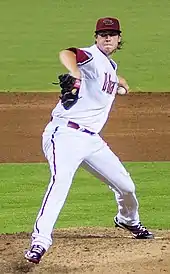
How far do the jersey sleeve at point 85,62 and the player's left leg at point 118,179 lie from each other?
0.61 metres

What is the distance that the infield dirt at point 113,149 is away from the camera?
19.5 ft

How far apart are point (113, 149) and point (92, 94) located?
5.46 meters

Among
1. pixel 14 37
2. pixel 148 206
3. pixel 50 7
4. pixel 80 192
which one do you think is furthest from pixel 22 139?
pixel 50 7

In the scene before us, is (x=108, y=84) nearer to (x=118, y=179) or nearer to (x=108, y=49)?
(x=108, y=49)

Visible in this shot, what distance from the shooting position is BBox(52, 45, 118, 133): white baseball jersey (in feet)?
19.9

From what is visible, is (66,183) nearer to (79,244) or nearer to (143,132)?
(79,244)

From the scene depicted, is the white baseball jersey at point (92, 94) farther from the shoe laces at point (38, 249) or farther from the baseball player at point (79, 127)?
the shoe laces at point (38, 249)

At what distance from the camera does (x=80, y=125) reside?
241 inches

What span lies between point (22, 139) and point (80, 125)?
618 cm

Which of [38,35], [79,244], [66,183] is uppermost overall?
[66,183]

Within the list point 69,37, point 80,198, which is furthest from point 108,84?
point 69,37

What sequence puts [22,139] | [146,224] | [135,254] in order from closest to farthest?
[135,254] < [146,224] < [22,139]

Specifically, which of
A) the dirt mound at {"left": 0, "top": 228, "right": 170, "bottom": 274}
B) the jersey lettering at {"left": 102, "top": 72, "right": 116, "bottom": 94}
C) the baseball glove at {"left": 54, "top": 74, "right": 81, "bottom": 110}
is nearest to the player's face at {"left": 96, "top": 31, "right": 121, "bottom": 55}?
the jersey lettering at {"left": 102, "top": 72, "right": 116, "bottom": 94}

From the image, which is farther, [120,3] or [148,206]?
[120,3]
